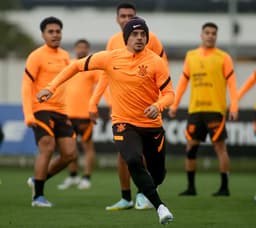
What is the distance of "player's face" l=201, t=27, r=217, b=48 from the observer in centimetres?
1451

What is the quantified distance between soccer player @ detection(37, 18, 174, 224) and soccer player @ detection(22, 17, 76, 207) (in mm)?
1784

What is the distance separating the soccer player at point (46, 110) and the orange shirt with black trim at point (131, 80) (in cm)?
176

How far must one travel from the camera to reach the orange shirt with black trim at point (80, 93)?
18.0 metres

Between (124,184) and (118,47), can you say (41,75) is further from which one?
(124,184)

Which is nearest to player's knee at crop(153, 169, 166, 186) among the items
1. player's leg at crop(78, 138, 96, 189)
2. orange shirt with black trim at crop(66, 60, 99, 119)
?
player's leg at crop(78, 138, 96, 189)

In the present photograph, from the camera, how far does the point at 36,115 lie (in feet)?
42.2

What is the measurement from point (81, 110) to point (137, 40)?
23.9ft

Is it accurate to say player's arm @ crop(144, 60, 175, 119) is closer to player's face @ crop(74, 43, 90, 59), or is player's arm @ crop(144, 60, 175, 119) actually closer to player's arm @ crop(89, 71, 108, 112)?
player's arm @ crop(89, 71, 108, 112)

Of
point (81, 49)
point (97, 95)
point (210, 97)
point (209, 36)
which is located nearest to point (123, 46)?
point (97, 95)

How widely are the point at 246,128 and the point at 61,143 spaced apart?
9.05m

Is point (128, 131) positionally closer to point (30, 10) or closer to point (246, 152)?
point (246, 152)

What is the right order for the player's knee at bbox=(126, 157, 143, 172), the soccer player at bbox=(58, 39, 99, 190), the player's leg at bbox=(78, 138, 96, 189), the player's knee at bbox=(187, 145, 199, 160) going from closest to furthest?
1. the player's knee at bbox=(126, 157, 143, 172)
2. the player's knee at bbox=(187, 145, 199, 160)
3. the player's leg at bbox=(78, 138, 96, 189)
4. the soccer player at bbox=(58, 39, 99, 190)

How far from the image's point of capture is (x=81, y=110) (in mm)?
17969

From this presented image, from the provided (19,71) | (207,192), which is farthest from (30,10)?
(207,192)
